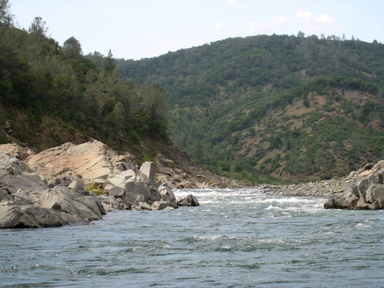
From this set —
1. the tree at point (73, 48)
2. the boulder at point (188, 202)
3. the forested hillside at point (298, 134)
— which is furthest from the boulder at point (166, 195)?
the forested hillside at point (298, 134)

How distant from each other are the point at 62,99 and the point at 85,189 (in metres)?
47.5

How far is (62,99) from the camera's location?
76.2 meters

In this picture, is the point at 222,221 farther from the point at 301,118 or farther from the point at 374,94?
the point at 374,94

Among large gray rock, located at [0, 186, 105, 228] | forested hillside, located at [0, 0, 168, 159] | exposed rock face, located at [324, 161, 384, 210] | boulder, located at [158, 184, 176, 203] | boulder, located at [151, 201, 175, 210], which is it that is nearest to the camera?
large gray rock, located at [0, 186, 105, 228]

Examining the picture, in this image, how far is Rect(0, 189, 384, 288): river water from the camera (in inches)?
524

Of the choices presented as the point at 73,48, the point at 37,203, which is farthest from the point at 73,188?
the point at 73,48

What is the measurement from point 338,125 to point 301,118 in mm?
16550

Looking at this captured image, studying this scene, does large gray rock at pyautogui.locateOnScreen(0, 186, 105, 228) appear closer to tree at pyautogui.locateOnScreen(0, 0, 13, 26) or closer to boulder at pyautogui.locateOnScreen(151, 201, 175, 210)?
boulder at pyautogui.locateOnScreen(151, 201, 175, 210)

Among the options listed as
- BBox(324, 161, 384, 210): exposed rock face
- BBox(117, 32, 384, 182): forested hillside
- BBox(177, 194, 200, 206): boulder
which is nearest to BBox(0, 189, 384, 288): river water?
BBox(324, 161, 384, 210): exposed rock face

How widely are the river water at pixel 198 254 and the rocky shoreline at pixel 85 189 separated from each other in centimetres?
111

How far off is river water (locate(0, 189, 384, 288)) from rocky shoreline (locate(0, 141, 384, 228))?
1108mm

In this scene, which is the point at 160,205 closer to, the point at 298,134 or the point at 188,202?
the point at 188,202

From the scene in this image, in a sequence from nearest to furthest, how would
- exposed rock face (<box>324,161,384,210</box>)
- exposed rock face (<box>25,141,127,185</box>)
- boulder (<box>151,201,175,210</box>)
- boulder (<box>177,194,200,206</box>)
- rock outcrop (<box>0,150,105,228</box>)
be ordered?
rock outcrop (<box>0,150,105,228</box>) < exposed rock face (<box>324,161,384,210</box>) < boulder (<box>151,201,175,210</box>) < boulder (<box>177,194,200,206</box>) < exposed rock face (<box>25,141,127,185</box>)

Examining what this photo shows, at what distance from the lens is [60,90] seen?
75625 millimetres
